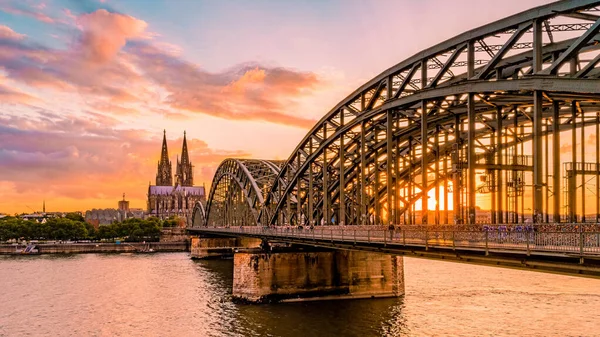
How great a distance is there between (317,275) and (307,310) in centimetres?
648

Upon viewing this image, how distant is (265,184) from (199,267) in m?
19.1

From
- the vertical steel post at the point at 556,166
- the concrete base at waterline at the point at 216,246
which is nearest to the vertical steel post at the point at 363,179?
the vertical steel post at the point at 556,166

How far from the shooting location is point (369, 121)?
196 feet

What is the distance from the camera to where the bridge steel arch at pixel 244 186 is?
372ft

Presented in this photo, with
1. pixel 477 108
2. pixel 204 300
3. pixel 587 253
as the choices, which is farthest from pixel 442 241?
pixel 204 300

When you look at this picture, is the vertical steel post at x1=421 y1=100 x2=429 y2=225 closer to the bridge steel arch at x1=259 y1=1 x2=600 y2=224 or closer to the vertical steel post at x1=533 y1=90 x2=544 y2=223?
the bridge steel arch at x1=259 y1=1 x2=600 y2=224

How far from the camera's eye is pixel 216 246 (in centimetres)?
13738

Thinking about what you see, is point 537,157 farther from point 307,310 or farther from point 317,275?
point 317,275

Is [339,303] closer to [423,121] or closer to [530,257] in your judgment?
[423,121]

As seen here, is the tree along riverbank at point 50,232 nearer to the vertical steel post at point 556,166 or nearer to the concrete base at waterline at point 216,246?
the concrete base at waterline at point 216,246

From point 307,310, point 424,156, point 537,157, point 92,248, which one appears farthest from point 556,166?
point 92,248

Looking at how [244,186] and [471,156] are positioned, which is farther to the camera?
[244,186]

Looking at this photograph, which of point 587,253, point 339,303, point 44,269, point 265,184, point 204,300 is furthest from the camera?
point 265,184

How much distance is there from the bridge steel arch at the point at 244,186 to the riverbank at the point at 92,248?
16076 mm
